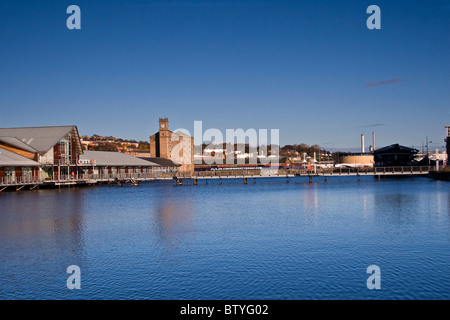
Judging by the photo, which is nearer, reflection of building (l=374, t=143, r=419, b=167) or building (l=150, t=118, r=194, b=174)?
reflection of building (l=374, t=143, r=419, b=167)

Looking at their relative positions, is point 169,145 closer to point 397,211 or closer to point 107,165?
point 107,165

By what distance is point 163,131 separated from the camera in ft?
440

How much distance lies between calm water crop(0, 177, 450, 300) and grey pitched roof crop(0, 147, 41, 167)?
90.3 feet

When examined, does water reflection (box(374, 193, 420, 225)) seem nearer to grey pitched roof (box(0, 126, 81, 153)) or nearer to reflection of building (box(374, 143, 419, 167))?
grey pitched roof (box(0, 126, 81, 153))

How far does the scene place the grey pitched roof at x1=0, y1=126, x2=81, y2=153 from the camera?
65.8 m

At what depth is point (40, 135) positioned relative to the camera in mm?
69500

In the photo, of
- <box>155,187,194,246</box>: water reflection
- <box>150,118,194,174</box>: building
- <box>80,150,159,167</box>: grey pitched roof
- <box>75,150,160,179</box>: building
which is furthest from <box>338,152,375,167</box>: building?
<box>155,187,194,246</box>: water reflection

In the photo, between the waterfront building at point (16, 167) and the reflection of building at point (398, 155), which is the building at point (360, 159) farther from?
the waterfront building at point (16, 167)

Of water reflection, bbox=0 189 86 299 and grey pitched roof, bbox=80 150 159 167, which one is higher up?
grey pitched roof, bbox=80 150 159 167

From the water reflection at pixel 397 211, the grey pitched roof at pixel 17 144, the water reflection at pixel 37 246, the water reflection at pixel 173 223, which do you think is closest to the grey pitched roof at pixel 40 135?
the grey pitched roof at pixel 17 144

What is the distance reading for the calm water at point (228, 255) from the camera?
45.3 feet

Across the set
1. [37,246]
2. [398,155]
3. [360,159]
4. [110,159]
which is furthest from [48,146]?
[360,159]
